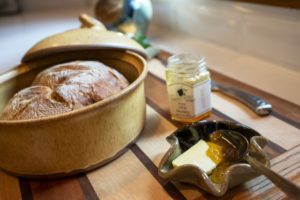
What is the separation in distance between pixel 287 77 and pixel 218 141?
1.00 feet

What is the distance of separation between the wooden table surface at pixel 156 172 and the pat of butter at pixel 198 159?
30 mm

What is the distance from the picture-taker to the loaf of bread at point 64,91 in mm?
452

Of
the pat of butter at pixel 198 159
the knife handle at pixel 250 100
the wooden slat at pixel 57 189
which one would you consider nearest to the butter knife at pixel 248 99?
the knife handle at pixel 250 100

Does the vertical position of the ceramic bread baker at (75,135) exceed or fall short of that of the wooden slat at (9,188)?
it exceeds it

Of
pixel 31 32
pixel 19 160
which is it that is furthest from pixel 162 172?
pixel 31 32

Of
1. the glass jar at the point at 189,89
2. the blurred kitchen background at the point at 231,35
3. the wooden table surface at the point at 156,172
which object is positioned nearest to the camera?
the wooden table surface at the point at 156,172

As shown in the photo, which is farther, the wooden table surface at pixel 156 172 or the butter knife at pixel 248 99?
the butter knife at pixel 248 99

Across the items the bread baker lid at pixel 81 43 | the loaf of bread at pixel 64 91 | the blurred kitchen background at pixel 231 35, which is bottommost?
the blurred kitchen background at pixel 231 35

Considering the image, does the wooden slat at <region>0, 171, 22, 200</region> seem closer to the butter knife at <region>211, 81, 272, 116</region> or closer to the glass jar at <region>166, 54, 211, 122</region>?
the glass jar at <region>166, 54, 211, 122</region>

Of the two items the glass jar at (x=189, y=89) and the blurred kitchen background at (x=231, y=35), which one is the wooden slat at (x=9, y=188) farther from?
the blurred kitchen background at (x=231, y=35)

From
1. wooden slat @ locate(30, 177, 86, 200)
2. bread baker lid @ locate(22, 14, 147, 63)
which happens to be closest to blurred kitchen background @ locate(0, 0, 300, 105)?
bread baker lid @ locate(22, 14, 147, 63)

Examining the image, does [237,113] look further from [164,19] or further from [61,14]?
[61,14]

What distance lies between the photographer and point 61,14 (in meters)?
1.52

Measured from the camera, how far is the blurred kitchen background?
66cm
